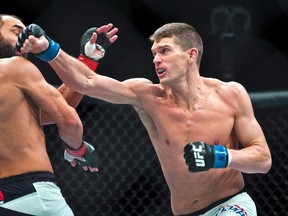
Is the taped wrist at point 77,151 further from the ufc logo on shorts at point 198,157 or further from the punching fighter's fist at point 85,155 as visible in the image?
the ufc logo on shorts at point 198,157

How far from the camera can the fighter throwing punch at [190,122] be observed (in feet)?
9.14

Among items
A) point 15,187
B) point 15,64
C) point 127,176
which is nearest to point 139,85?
point 15,64

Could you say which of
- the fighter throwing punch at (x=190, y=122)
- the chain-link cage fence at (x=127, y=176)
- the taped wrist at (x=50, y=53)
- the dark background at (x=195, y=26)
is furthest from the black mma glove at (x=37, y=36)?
the dark background at (x=195, y=26)

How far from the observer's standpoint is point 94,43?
110 inches

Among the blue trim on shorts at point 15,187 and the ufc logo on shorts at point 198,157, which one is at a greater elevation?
the blue trim on shorts at point 15,187

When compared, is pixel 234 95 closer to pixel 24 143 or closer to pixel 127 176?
pixel 24 143

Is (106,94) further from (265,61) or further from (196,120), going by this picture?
(265,61)

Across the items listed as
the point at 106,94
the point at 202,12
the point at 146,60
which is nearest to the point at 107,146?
the point at 146,60

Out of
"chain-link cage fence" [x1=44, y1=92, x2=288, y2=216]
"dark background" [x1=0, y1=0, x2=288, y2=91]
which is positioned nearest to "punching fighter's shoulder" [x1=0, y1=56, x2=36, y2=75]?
"chain-link cage fence" [x1=44, y1=92, x2=288, y2=216]

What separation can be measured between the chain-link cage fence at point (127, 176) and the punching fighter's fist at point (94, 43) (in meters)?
0.61

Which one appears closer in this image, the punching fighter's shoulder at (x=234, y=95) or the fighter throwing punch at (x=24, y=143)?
the fighter throwing punch at (x=24, y=143)

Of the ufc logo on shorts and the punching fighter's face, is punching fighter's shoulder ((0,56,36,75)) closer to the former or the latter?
the punching fighter's face

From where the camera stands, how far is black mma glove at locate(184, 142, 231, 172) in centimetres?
246

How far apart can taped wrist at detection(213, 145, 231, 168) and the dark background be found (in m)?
1.50
